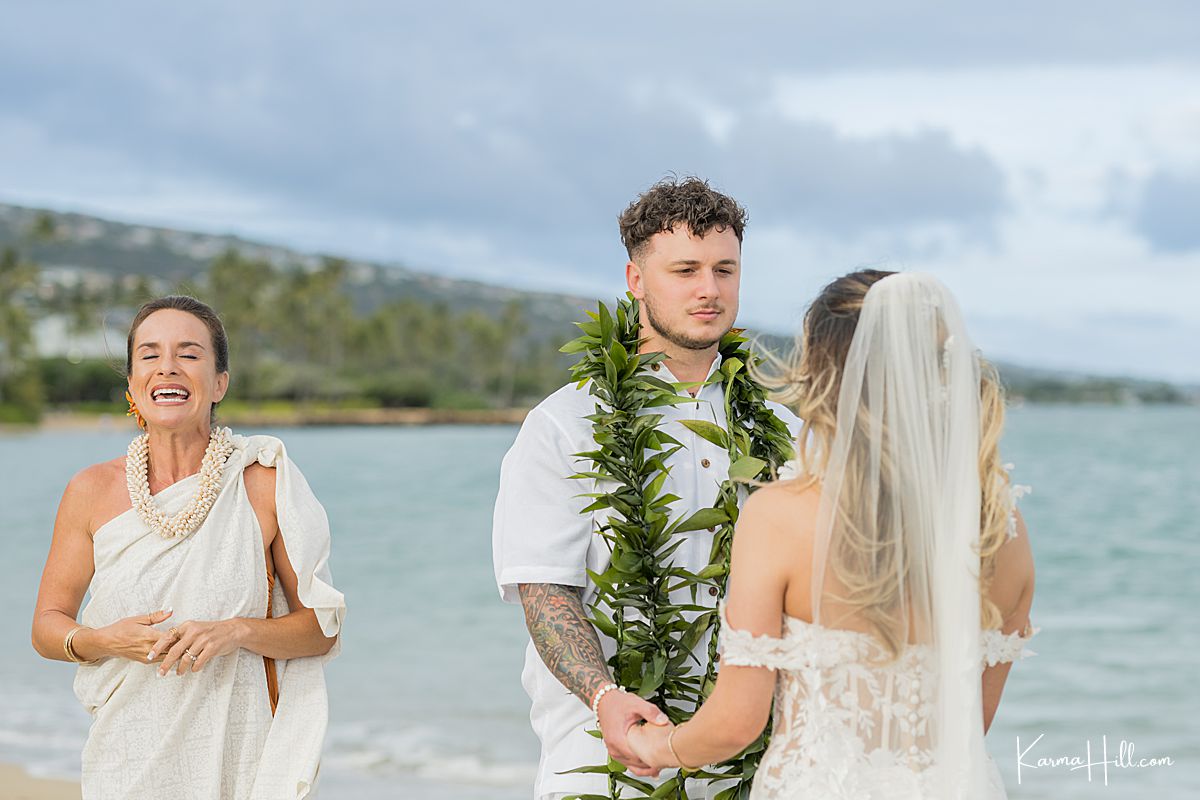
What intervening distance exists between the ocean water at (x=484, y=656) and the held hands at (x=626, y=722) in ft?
4.62

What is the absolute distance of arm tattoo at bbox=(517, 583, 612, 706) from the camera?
10.2ft

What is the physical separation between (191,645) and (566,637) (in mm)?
952

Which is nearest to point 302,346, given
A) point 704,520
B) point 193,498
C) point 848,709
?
point 193,498

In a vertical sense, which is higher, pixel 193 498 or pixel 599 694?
pixel 193 498

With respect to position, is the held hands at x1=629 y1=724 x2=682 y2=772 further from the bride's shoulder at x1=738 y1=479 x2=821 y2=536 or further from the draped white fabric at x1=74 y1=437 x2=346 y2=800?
the draped white fabric at x1=74 y1=437 x2=346 y2=800

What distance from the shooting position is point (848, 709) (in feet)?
8.49

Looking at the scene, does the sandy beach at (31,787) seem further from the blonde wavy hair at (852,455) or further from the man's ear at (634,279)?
the blonde wavy hair at (852,455)

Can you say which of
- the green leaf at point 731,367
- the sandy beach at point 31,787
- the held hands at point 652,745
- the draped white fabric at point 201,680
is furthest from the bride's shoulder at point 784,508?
the sandy beach at point 31,787

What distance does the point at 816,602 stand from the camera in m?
2.50

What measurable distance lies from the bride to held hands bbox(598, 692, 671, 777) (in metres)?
0.37

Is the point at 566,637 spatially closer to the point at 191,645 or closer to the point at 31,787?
the point at 191,645

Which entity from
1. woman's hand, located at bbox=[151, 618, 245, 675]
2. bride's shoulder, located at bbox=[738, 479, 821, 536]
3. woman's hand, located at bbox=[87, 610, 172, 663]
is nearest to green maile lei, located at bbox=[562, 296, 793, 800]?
bride's shoulder, located at bbox=[738, 479, 821, 536]

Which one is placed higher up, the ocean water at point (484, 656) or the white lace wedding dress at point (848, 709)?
the white lace wedding dress at point (848, 709)

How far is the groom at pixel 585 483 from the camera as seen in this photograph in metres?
3.27
